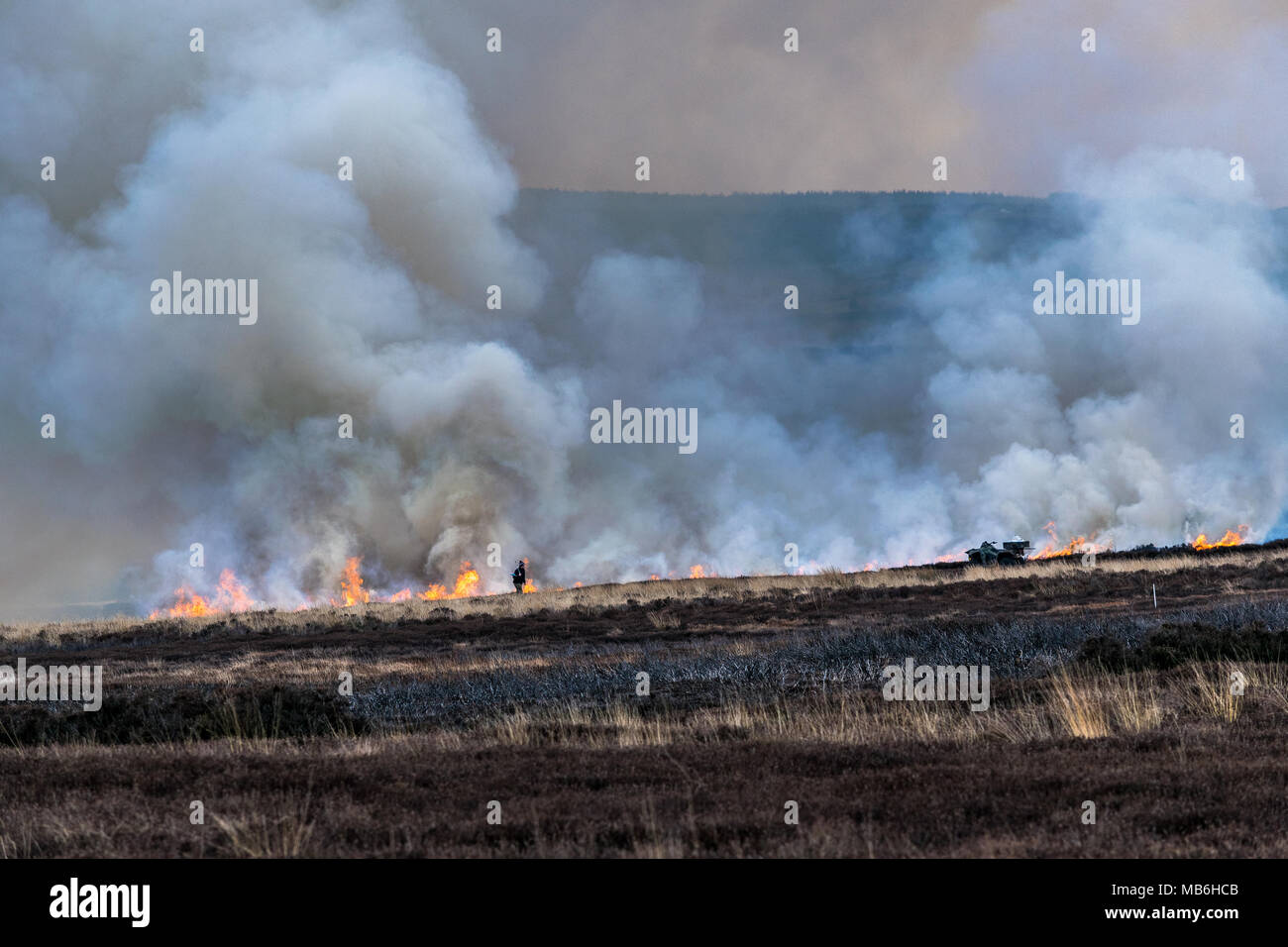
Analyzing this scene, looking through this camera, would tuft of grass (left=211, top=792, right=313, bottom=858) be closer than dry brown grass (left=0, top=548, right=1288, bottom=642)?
Yes

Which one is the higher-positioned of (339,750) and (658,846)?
(339,750)

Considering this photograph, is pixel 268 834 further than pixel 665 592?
No

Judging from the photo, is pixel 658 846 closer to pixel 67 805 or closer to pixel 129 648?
pixel 67 805

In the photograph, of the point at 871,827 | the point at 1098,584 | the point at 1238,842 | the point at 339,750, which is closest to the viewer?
the point at 1238,842

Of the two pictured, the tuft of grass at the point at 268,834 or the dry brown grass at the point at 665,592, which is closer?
the tuft of grass at the point at 268,834

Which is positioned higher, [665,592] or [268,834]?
[665,592]

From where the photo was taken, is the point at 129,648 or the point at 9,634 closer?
the point at 129,648

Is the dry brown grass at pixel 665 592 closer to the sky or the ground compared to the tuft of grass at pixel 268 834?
closer to the sky

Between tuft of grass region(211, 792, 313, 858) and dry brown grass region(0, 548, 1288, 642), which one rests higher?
dry brown grass region(0, 548, 1288, 642)
